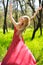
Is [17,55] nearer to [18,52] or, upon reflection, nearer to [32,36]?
[18,52]

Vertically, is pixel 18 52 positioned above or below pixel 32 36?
above

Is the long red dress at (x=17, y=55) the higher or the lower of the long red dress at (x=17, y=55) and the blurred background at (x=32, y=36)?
the higher

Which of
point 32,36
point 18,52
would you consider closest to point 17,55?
point 18,52

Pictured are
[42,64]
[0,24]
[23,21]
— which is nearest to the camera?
[23,21]

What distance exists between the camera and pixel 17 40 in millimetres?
5082

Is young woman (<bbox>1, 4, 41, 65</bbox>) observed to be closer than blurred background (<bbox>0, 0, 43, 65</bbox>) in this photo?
Yes

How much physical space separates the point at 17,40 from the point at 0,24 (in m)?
55.7

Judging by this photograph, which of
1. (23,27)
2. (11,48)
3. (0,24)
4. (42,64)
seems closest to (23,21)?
(23,27)

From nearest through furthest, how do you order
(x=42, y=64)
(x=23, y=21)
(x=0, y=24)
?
(x=23, y=21), (x=42, y=64), (x=0, y=24)

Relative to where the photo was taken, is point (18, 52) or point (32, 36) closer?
point (18, 52)

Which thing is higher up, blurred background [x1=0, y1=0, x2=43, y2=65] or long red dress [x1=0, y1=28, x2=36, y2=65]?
long red dress [x1=0, y1=28, x2=36, y2=65]

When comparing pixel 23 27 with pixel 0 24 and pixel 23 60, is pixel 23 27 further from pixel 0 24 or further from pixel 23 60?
pixel 0 24

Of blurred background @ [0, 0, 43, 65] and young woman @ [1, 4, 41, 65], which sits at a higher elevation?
young woman @ [1, 4, 41, 65]

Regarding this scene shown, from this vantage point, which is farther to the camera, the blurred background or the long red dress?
the blurred background
